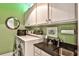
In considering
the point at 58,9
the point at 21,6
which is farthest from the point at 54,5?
the point at 21,6

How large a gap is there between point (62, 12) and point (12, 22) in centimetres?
58

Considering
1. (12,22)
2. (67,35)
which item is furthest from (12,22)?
(67,35)

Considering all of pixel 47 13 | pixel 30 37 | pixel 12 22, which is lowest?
pixel 30 37

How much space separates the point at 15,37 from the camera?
1299 mm

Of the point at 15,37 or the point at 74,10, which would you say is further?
the point at 15,37

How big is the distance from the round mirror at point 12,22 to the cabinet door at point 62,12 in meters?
0.40

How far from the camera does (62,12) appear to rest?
1244 millimetres

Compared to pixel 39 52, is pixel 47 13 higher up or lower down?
higher up

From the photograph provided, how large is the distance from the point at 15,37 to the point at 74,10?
0.72 metres

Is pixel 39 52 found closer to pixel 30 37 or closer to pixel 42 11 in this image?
pixel 30 37

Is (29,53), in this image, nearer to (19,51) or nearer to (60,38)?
(19,51)

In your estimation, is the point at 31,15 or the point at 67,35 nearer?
the point at 67,35

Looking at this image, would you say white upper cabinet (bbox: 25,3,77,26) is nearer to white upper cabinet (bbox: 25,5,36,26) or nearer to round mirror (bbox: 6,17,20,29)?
white upper cabinet (bbox: 25,5,36,26)

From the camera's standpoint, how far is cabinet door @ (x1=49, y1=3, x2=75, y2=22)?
1.19 metres
